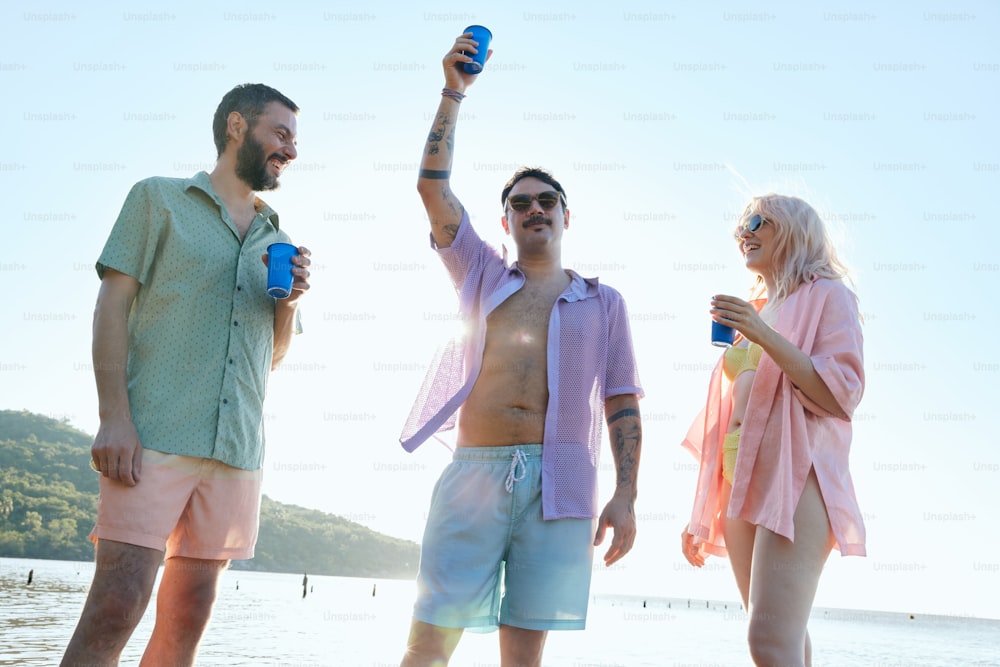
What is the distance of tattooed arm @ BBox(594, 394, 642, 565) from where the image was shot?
150 inches

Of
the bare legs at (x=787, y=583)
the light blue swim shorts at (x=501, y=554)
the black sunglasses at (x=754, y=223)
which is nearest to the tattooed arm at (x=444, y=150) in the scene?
the light blue swim shorts at (x=501, y=554)

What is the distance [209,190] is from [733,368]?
2.90 m

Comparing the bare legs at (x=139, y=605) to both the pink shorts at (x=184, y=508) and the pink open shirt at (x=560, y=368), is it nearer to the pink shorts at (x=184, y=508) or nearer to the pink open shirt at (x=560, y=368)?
the pink shorts at (x=184, y=508)

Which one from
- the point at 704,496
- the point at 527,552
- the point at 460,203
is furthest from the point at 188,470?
the point at 704,496

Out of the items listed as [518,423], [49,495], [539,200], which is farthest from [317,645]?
[49,495]

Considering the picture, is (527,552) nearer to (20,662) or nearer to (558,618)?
(558,618)

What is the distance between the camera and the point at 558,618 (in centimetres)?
357

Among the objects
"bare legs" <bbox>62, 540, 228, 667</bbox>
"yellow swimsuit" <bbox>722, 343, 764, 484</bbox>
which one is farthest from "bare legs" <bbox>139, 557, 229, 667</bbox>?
"yellow swimsuit" <bbox>722, 343, 764, 484</bbox>

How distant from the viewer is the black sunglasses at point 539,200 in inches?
168

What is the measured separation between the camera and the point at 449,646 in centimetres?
354

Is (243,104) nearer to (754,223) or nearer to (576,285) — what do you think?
(576,285)

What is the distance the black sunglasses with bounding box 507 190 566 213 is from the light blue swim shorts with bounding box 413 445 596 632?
1.35 metres

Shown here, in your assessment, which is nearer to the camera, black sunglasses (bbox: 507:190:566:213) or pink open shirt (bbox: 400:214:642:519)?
pink open shirt (bbox: 400:214:642:519)

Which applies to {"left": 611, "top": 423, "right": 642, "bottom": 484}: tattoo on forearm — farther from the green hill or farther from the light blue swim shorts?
the green hill
